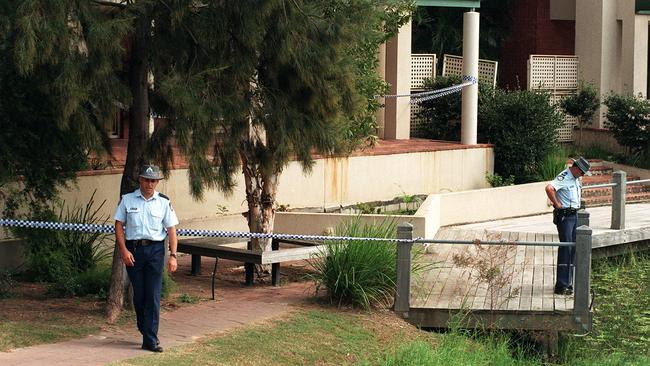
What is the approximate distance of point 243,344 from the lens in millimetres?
11016

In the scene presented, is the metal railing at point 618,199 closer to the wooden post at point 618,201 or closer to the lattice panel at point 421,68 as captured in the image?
the wooden post at point 618,201

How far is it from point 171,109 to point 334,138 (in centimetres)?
180

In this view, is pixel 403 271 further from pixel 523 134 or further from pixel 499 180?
pixel 523 134

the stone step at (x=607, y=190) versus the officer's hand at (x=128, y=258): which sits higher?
the stone step at (x=607, y=190)

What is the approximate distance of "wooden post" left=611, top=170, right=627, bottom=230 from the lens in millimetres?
18016

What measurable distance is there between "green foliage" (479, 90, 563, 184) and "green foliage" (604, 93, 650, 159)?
2943 millimetres

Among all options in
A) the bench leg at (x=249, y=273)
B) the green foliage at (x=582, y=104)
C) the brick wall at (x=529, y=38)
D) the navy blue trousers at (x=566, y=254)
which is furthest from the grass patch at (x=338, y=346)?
the brick wall at (x=529, y=38)

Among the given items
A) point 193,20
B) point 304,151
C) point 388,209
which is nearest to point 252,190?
point 304,151

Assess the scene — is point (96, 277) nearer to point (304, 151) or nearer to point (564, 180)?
point (304, 151)

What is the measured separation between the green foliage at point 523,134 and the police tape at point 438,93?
887 millimetres

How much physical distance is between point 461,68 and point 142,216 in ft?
55.2

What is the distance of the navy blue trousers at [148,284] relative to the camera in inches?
413

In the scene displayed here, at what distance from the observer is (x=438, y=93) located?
24.1m

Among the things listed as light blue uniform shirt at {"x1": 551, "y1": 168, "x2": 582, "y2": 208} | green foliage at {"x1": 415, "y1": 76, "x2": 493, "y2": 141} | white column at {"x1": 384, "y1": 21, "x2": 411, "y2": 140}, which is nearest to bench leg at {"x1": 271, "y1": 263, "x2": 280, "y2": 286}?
light blue uniform shirt at {"x1": 551, "y1": 168, "x2": 582, "y2": 208}
